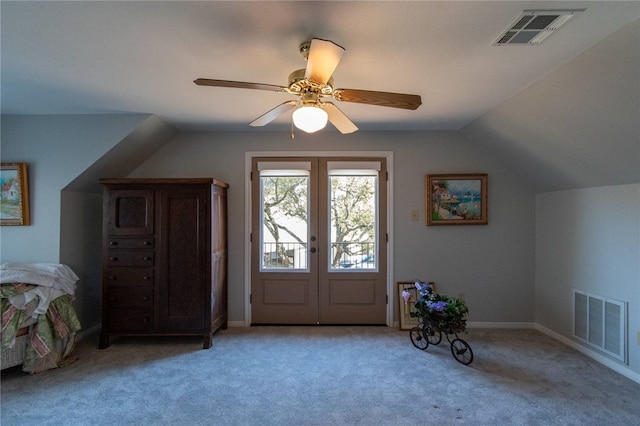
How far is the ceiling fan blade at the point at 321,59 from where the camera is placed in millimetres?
1456

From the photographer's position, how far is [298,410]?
87.2 inches

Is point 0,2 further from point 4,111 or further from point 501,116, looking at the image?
point 501,116

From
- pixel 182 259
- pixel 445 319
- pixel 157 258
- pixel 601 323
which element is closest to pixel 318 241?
pixel 182 259

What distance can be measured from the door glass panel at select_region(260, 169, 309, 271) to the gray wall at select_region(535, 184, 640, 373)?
8.83 ft

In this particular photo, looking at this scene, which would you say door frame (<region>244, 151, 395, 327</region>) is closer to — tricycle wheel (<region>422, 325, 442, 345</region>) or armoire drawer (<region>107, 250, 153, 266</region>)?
tricycle wheel (<region>422, 325, 442, 345</region>)

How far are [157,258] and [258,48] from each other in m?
2.26

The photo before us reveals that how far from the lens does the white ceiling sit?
1.61 metres

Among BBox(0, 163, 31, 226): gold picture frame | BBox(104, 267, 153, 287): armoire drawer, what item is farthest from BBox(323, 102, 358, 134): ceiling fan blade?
BBox(0, 163, 31, 226): gold picture frame

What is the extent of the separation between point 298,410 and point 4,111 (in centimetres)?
379

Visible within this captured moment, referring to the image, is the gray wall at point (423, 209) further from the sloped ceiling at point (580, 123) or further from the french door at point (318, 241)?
the sloped ceiling at point (580, 123)

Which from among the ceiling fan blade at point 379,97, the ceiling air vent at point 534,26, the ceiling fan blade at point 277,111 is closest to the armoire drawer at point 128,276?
the ceiling fan blade at point 277,111

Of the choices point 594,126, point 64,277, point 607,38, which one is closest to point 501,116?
point 594,126

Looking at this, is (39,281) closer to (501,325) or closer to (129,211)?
(129,211)

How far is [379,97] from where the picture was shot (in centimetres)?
190
